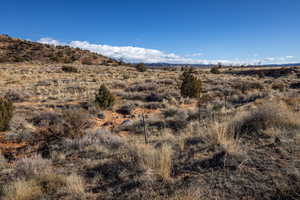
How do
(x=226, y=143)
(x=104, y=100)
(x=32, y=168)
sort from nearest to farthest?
(x=32, y=168), (x=226, y=143), (x=104, y=100)

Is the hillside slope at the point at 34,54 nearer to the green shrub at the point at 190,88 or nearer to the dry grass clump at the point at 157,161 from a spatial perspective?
the green shrub at the point at 190,88

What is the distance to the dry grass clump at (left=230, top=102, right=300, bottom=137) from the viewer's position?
189 inches

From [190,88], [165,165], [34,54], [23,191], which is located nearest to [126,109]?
[190,88]

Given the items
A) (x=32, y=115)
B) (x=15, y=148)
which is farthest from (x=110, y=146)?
(x=32, y=115)

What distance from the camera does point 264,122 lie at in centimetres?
513

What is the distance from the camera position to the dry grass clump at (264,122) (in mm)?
4808

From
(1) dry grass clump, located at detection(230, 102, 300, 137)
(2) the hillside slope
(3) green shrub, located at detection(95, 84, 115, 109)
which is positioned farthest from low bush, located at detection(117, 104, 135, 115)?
(2) the hillside slope

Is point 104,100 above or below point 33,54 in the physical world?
below

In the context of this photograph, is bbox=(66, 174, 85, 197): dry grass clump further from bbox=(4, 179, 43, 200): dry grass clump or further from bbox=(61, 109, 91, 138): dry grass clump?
bbox=(61, 109, 91, 138): dry grass clump

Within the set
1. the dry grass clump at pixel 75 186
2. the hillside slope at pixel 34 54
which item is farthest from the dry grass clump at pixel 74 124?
the hillside slope at pixel 34 54

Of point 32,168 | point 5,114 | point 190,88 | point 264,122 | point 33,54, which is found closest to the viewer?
point 32,168

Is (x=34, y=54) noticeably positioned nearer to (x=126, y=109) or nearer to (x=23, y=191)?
(x=126, y=109)

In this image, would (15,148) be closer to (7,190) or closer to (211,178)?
(7,190)

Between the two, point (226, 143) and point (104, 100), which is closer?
point (226, 143)
